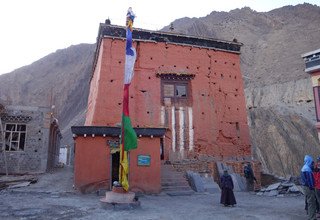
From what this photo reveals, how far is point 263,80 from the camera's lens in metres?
62.2

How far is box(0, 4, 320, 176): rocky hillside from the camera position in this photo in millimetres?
37000

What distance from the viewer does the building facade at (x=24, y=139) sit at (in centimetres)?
1733

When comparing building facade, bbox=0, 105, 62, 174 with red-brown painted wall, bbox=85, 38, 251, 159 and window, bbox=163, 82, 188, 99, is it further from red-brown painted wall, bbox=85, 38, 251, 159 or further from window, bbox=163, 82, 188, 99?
window, bbox=163, 82, 188, 99

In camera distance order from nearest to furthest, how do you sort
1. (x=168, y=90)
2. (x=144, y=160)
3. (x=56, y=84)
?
(x=144, y=160)
(x=168, y=90)
(x=56, y=84)

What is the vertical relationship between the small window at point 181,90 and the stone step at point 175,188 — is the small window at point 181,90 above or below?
above

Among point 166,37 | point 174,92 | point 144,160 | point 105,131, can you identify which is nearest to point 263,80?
point 166,37

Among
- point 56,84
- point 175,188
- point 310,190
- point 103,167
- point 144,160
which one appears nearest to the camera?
point 310,190

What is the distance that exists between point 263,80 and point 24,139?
5336cm

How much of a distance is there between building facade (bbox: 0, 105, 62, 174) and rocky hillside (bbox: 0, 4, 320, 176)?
9.30 metres

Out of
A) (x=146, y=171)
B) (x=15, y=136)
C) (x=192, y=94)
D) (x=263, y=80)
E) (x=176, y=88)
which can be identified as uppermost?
(x=263, y=80)

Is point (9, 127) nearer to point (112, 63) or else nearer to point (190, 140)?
point (112, 63)

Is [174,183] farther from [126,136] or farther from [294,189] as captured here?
[126,136]

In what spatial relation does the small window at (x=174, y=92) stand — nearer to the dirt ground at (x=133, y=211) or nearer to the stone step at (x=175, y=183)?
the stone step at (x=175, y=183)

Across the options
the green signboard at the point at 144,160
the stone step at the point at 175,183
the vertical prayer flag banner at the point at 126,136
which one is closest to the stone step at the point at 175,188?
the stone step at the point at 175,183
